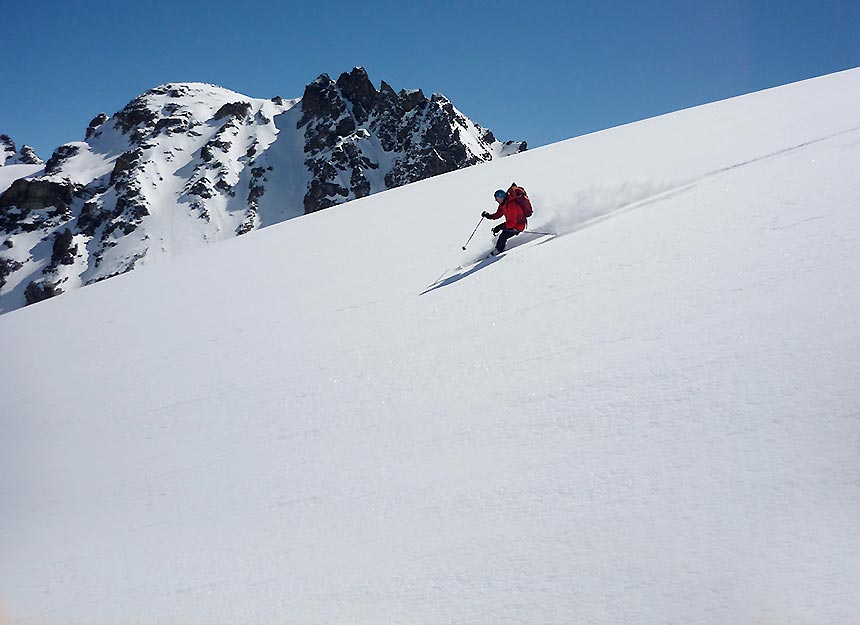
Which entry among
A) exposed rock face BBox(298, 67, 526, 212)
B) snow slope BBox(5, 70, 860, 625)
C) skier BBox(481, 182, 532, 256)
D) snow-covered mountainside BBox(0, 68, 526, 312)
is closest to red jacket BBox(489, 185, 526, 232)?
skier BBox(481, 182, 532, 256)

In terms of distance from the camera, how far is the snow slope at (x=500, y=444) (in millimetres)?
2176

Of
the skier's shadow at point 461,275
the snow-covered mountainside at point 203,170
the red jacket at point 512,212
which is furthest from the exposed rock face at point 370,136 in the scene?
the skier's shadow at point 461,275

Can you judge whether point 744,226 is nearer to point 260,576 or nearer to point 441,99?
point 260,576

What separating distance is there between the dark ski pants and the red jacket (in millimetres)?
54

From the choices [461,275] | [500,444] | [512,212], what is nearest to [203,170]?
[512,212]

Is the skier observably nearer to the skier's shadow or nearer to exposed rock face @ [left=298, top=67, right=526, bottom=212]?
the skier's shadow

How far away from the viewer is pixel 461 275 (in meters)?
7.52

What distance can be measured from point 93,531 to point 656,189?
882 cm

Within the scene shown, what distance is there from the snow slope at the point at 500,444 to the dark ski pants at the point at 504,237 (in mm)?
424

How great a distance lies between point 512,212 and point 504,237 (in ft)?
1.34

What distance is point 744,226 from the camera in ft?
18.1

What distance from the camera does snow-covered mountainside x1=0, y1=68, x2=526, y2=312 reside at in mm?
137750

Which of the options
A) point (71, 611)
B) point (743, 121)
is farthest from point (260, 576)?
point (743, 121)

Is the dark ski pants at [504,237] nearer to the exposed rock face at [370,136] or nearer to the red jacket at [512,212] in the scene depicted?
the red jacket at [512,212]
